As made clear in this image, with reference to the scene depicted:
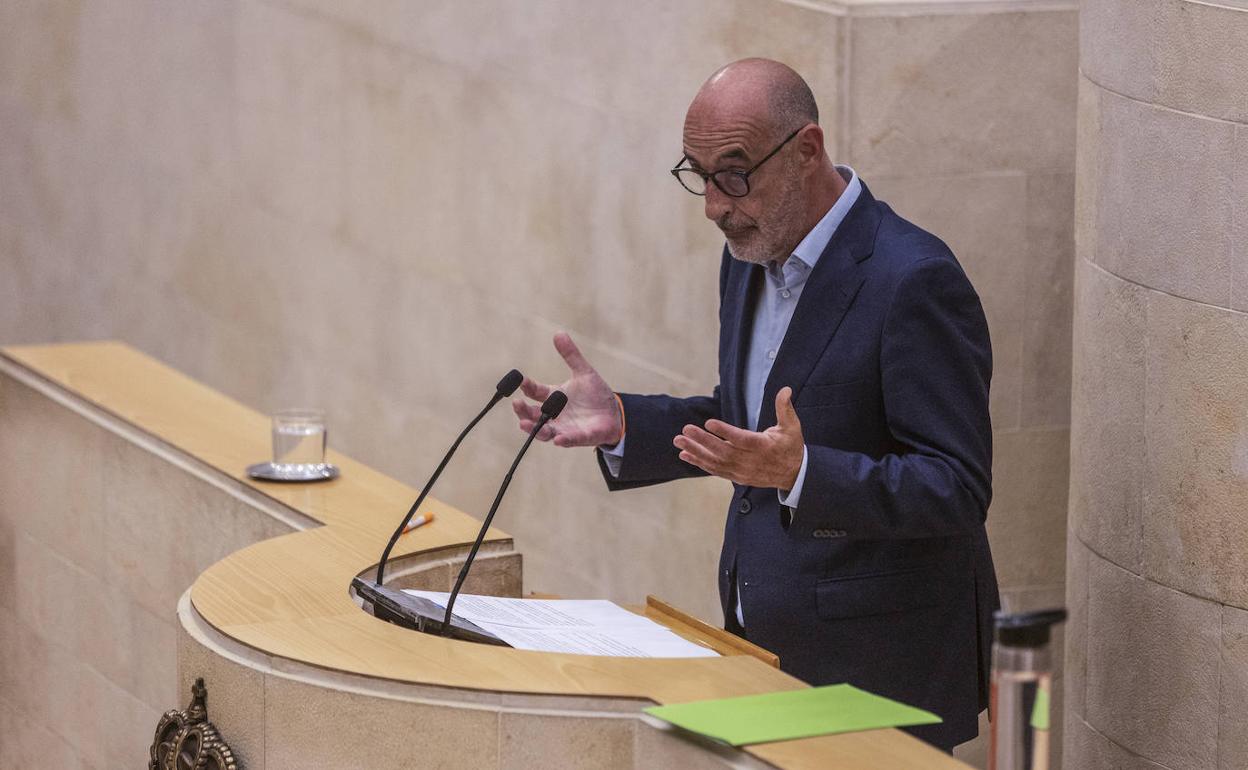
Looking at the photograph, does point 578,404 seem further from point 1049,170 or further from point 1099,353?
point 1049,170

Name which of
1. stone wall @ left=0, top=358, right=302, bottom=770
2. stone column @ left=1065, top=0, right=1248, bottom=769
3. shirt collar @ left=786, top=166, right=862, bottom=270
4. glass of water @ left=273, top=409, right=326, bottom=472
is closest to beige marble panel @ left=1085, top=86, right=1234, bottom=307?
stone column @ left=1065, top=0, right=1248, bottom=769

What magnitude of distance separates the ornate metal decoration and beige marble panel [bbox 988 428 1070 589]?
2353mm

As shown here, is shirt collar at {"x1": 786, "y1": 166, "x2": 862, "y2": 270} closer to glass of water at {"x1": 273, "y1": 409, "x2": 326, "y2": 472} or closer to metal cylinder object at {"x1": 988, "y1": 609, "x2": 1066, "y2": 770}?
metal cylinder object at {"x1": 988, "y1": 609, "x2": 1066, "y2": 770}

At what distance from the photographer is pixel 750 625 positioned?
335cm

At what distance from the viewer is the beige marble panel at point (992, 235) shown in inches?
189

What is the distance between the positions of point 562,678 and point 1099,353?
53.6 inches

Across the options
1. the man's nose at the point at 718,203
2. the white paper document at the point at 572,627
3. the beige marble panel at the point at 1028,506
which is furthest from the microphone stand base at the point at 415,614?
the beige marble panel at the point at 1028,506

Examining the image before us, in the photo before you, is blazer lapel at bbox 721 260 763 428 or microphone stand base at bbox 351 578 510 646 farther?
blazer lapel at bbox 721 260 763 428

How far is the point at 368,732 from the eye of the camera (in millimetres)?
2828

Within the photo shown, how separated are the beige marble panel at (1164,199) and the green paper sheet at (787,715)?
3.50 feet

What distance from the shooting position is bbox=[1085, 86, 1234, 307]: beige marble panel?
3324 millimetres

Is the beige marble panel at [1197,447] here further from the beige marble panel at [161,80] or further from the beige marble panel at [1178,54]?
the beige marble panel at [161,80]

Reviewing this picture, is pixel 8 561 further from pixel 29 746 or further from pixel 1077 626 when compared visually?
pixel 1077 626

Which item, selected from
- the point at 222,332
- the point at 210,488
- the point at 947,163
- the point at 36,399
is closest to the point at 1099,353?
the point at 947,163
